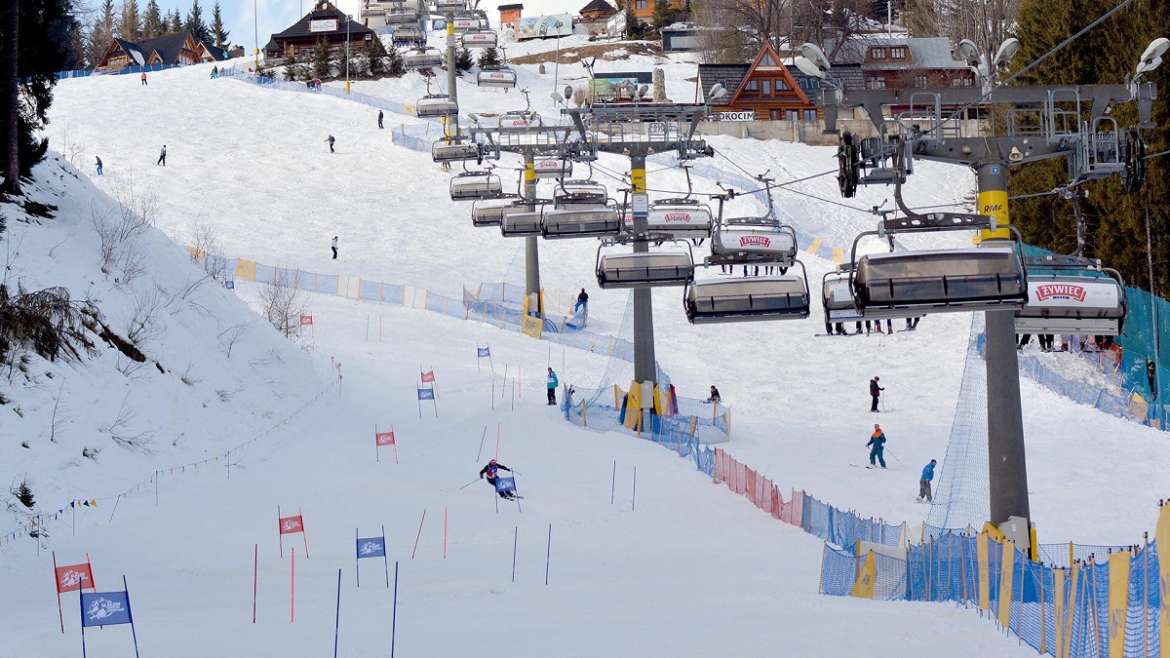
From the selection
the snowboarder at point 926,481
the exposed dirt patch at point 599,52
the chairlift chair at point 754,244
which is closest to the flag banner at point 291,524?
the chairlift chair at point 754,244

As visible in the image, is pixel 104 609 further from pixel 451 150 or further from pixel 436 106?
pixel 436 106

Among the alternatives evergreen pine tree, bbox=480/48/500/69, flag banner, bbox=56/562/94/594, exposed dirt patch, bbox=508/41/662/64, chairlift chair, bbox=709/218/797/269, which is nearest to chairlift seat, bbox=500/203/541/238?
chairlift chair, bbox=709/218/797/269

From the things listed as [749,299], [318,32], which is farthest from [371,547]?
[318,32]

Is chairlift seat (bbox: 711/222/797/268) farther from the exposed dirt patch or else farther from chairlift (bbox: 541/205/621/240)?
the exposed dirt patch

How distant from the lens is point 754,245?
74.9ft

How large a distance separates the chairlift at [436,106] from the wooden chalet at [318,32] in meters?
36.9

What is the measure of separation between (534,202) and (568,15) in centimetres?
9601

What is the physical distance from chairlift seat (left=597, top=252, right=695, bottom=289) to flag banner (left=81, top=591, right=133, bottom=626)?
553 inches

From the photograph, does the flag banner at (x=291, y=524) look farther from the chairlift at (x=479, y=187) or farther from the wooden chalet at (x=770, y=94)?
the wooden chalet at (x=770, y=94)

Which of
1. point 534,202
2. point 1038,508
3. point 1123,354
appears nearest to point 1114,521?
point 1038,508

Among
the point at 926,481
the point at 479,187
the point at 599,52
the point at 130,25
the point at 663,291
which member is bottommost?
the point at 926,481

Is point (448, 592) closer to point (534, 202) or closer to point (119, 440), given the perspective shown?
point (119, 440)

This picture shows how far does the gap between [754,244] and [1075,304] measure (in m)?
6.93

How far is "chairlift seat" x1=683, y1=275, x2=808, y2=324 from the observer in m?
20.2
